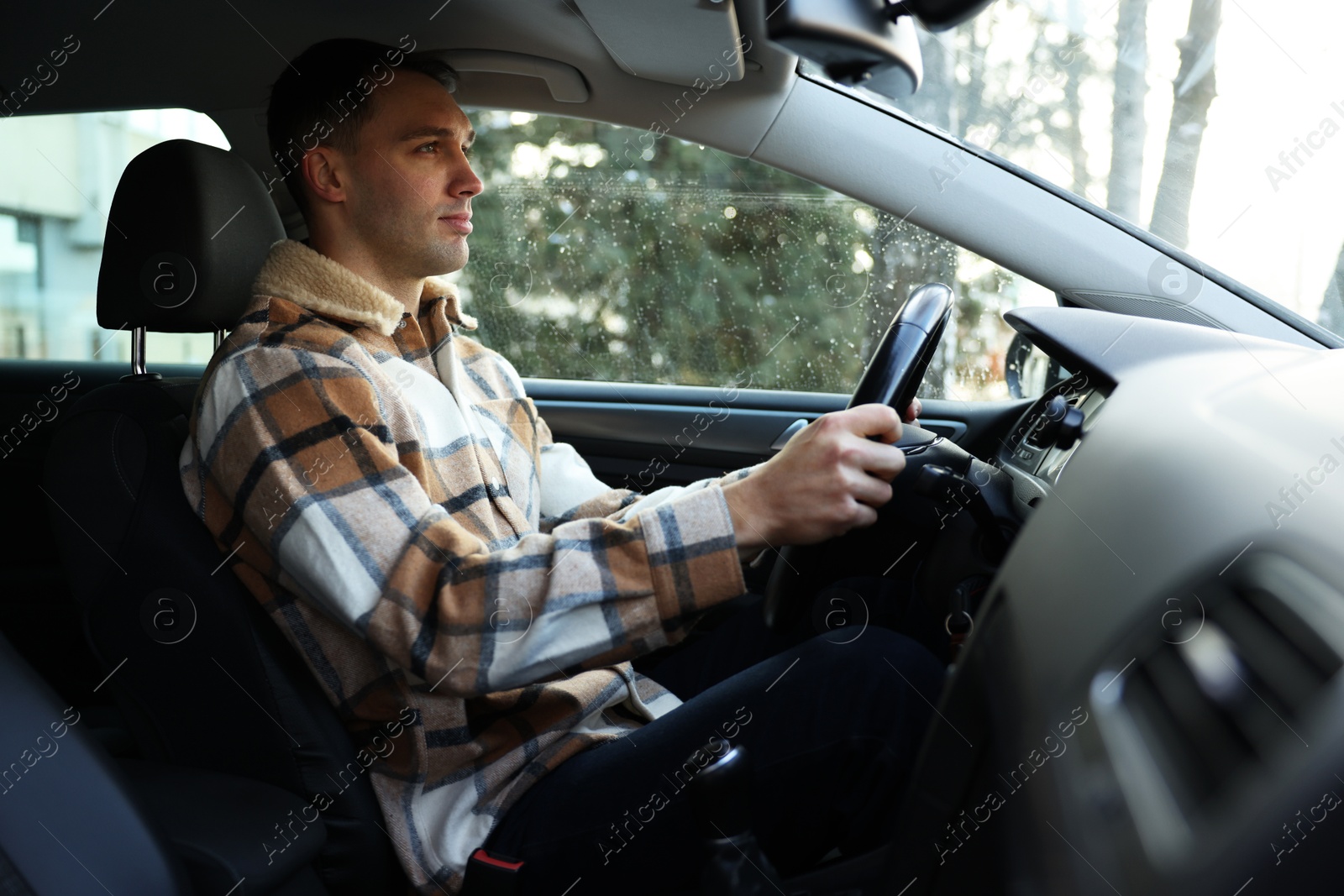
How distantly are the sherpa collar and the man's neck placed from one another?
0.08m

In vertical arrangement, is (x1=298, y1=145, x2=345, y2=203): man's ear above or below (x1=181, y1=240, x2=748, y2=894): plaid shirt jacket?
above

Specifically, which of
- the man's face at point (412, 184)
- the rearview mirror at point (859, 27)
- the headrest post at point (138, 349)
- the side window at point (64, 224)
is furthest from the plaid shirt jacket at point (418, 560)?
the side window at point (64, 224)

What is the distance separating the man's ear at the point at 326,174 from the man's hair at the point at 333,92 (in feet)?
0.05

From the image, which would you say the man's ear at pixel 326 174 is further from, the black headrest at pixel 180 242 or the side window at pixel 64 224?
the side window at pixel 64 224

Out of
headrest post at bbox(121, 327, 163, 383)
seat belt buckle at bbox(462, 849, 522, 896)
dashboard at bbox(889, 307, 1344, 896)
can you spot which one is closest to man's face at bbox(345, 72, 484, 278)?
headrest post at bbox(121, 327, 163, 383)

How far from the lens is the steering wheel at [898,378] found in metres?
1.13

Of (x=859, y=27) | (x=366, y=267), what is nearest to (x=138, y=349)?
(x=366, y=267)

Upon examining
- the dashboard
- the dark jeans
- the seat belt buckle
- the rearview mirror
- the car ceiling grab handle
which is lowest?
the seat belt buckle

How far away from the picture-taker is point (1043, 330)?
1.36 meters

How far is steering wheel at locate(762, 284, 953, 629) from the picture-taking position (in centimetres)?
113

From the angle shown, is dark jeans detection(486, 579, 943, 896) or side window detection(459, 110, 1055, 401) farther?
side window detection(459, 110, 1055, 401)

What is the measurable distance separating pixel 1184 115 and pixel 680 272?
3.26 ft

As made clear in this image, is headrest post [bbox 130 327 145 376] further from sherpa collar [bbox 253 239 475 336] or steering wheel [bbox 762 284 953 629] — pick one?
steering wheel [bbox 762 284 953 629]

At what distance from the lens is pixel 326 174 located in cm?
145
